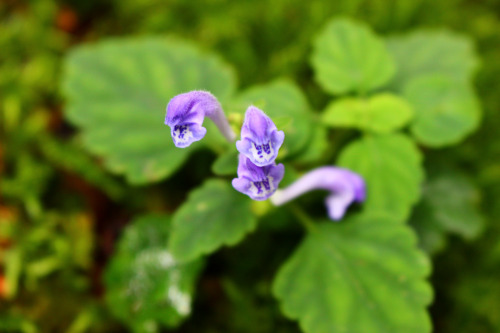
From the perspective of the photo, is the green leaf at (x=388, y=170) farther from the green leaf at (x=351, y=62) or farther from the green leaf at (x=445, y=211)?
the green leaf at (x=445, y=211)

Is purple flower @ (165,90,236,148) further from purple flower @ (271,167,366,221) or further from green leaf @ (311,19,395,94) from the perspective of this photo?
green leaf @ (311,19,395,94)

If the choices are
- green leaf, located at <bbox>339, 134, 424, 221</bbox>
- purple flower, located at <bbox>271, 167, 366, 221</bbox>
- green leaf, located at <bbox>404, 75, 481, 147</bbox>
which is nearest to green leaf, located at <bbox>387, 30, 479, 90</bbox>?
green leaf, located at <bbox>404, 75, 481, 147</bbox>

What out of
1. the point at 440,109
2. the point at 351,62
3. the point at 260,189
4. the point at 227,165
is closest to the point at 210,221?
the point at 227,165

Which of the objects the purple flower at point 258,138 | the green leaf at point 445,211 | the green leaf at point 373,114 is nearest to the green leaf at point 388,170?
the green leaf at point 373,114

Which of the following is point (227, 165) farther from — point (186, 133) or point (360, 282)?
point (360, 282)

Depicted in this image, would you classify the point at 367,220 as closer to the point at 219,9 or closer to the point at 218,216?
the point at 218,216

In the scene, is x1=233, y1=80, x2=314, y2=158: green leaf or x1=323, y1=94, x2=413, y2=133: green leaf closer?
x1=233, y1=80, x2=314, y2=158: green leaf
